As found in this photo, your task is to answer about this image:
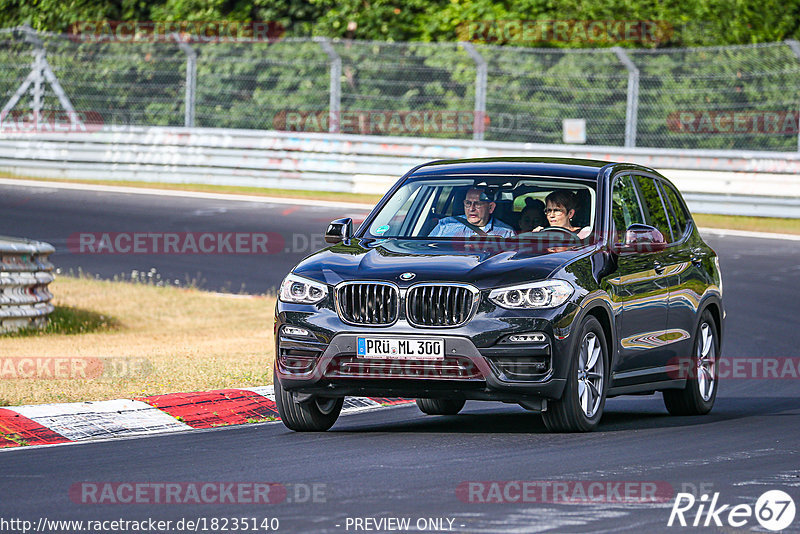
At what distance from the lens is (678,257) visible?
1068 centimetres

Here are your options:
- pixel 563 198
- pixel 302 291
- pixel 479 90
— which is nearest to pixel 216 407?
pixel 302 291

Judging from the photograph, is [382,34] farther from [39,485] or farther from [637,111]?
[39,485]

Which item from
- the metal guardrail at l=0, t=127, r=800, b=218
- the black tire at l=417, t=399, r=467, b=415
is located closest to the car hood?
the black tire at l=417, t=399, r=467, b=415

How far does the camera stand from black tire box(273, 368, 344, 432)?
364 inches

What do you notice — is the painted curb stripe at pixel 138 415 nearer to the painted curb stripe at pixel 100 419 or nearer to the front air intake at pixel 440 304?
the painted curb stripe at pixel 100 419

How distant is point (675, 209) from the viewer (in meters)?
11.3

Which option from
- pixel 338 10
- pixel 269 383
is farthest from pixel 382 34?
pixel 269 383

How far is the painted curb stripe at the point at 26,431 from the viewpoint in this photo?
885 centimetres

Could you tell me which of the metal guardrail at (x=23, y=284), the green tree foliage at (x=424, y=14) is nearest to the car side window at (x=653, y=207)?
the metal guardrail at (x=23, y=284)

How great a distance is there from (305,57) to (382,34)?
5.89 meters

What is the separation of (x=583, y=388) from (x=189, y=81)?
1920 centimetres

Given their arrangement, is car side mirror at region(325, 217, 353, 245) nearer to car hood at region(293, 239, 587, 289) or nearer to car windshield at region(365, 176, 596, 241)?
car windshield at region(365, 176, 596, 241)

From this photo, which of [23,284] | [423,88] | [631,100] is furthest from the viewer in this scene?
[423,88]

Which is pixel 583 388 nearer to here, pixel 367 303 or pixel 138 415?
pixel 367 303
